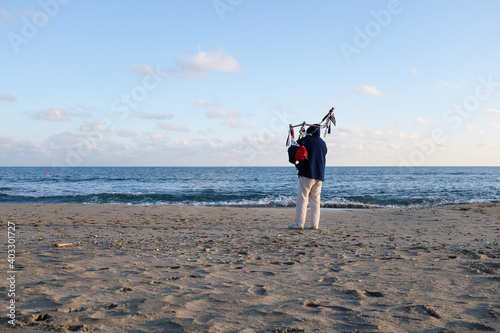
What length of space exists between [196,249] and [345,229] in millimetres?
3668

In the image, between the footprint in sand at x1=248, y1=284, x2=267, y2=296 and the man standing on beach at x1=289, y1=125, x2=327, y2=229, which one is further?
the man standing on beach at x1=289, y1=125, x2=327, y2=229

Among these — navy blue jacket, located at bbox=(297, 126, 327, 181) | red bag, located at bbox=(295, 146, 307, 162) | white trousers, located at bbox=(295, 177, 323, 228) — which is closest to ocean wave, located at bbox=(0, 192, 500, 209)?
white trousers, located at bbox=(295, 177, 323, 228)

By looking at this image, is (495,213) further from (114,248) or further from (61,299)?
(61,299)

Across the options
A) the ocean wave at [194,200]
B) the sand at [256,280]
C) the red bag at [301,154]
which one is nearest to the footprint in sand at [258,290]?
the sand at [256,280]

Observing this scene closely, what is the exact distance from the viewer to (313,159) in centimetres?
752

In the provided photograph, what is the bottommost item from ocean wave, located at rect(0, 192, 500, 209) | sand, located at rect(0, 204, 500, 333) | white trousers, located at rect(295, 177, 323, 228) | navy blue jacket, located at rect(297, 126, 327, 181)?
ocean wave, located at rect(0, 192, 500, 209)

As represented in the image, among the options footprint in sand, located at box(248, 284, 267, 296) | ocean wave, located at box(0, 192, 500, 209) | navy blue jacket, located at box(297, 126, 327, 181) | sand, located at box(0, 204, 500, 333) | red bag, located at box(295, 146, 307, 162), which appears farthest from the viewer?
ocean wave, located at box(0, 192, 500, 209)

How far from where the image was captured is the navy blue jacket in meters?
7.52

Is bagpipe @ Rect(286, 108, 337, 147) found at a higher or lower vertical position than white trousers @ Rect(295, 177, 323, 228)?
higher

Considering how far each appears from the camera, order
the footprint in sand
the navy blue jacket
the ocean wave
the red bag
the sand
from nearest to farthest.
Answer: the sand < the footprint in sand < the red bag < the navy blue jacket < the ocean wave

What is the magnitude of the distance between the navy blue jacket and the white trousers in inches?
5.3

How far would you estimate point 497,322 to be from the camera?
269 cm

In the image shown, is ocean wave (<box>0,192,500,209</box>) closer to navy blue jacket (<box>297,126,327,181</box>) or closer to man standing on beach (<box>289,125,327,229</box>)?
man standing on beach (<box>289,125,327,229</box>)

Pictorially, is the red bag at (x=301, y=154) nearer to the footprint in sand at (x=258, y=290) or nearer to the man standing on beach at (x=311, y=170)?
the man standing on beach at (x=311, y=170)
